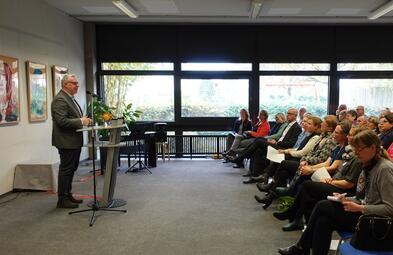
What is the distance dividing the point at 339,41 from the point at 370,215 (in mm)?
6817

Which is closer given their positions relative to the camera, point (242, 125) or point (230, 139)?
point (242, 125)

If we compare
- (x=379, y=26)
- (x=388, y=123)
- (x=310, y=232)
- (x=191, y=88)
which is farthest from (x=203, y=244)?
(x=379, y=26)

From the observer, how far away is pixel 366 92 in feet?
27.1

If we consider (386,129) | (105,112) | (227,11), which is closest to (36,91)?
(105,112)

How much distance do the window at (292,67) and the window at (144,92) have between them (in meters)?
2.22

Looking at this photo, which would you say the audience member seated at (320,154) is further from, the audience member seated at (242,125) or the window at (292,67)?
the window at (292,67)

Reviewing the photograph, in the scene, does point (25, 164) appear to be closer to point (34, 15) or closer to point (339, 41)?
point (34, 15)

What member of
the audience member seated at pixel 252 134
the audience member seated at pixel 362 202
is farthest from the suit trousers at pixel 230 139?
the audience member seated at pixel 362 202

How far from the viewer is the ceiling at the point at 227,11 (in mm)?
6129

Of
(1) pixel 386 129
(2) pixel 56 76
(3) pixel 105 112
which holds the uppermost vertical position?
(2) pixel 56 76

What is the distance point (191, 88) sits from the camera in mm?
8195

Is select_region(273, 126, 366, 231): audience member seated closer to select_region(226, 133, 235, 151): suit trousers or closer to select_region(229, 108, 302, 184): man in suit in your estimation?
select_region(229, 108, 302, 184): man in suit

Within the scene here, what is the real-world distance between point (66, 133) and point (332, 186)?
9.67 ft

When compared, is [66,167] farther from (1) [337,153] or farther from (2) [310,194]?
(1) [337,153]
